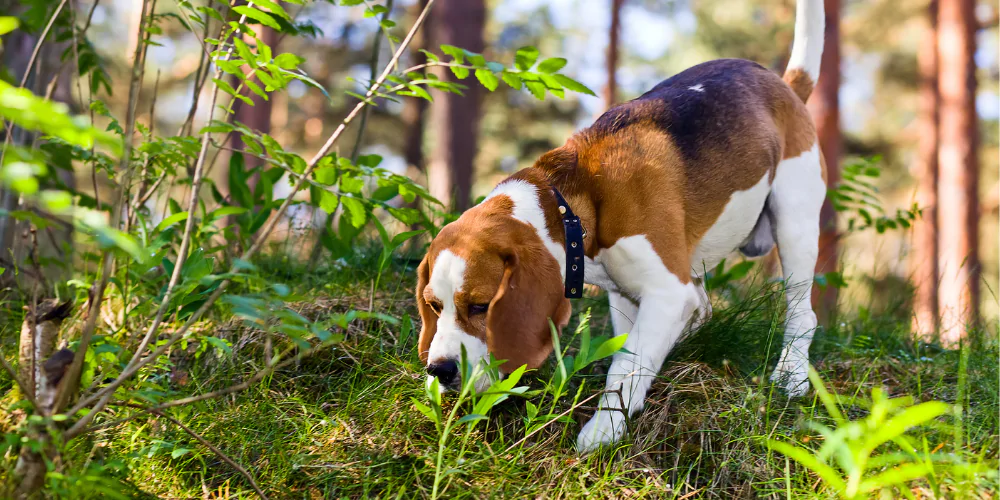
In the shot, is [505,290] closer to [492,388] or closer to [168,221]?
[492,388]

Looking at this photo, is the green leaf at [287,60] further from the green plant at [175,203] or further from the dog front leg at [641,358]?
the dog front leg at [641,358]

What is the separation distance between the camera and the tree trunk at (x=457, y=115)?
8.78 metres

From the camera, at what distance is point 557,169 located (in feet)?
10.0

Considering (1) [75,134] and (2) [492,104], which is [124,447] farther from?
(2) [492,104]

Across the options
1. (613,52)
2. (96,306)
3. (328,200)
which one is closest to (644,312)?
(328,200)

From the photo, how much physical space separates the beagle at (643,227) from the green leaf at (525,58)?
653mm

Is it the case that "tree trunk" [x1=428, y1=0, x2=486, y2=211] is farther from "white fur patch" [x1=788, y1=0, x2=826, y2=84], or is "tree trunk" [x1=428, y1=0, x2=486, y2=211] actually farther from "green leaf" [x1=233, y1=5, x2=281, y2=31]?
"green leaf" [x1=233, y1=5, x2=281, y2=31]

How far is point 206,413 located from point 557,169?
1.66 meters

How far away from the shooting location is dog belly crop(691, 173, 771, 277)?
341 centimetres

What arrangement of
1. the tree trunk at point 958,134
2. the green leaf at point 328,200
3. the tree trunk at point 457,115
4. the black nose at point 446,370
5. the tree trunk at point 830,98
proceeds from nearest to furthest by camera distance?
the black nose at point 446,370
the green leaf at point 328,200
the tree trunk at point 830,98
the tree trunk at point 457,115
the tree trunk at point 958,134

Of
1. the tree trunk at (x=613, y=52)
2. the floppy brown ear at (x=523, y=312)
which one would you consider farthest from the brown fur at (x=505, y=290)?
the tree trunk at (x=613, y=52)

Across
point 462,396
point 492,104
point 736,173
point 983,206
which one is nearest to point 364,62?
point 492,104

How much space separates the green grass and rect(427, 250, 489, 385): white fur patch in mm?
254

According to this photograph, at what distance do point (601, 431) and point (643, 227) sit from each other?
835mm
